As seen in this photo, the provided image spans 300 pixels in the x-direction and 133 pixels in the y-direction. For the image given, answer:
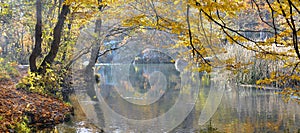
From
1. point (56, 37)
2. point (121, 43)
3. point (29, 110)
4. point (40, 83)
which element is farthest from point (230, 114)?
point (121, 43)

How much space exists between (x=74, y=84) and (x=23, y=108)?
537 centimetres

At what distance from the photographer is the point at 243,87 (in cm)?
1013

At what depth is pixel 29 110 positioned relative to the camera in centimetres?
508

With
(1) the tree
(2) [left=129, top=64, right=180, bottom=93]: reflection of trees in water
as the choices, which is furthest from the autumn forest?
(2) [left=129, top=64, right=180, bottom=93]: reflection of trees in water

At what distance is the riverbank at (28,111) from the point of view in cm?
434

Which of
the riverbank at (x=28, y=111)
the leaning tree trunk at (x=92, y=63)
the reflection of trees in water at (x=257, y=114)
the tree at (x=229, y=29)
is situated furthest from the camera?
the leaning tree trunk at (x=92, y=63)

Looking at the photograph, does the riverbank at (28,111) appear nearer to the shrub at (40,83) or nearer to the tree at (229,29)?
the shrub at (40,83)

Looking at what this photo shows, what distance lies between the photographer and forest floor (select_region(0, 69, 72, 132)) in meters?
4.38

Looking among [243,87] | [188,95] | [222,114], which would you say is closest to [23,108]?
[222,114]

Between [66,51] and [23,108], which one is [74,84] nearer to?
[66,51]

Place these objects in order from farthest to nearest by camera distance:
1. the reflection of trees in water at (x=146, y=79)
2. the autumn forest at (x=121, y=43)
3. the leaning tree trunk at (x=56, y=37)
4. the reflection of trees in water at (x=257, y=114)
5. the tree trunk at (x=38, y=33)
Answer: the reflection of trees in water at (x=146, y=79), the leaning tree trunk at (x=56, y=37), the tree trunk at (x=38, y=33), the reflection of trees in water at (x=257, y=114), the autumn forest at (x=121, y=43)

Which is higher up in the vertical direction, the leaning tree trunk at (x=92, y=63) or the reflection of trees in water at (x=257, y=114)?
the leaning tree trunk at (x=92, y=63)

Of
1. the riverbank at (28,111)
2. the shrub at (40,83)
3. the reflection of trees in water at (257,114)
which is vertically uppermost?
the shrub at (40,83)

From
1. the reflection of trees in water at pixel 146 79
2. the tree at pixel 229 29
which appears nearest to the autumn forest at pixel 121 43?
the tree at pixel 229 29
